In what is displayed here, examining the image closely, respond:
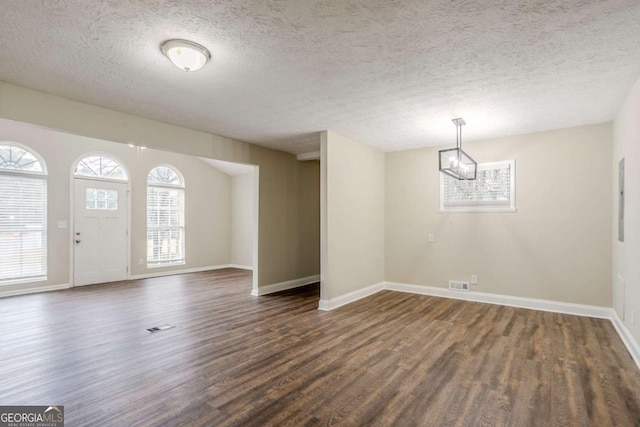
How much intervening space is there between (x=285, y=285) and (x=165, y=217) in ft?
12.9

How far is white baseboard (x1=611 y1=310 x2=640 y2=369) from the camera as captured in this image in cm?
298

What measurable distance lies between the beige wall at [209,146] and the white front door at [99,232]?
340cm

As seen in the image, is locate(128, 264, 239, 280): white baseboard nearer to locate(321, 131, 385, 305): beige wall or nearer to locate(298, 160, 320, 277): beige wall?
locate(298, 160, 320, 277): beige wall

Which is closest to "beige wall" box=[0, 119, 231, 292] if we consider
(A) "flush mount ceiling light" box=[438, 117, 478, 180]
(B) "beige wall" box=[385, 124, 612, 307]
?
(B) "beige wall" box=[385, 124, 612, 307]

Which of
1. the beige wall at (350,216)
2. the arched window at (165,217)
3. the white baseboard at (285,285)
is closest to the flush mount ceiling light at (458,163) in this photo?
the beige wall at (350,216)

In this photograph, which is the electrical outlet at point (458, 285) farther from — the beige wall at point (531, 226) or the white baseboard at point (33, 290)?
the white baseboard at point (33, 290)

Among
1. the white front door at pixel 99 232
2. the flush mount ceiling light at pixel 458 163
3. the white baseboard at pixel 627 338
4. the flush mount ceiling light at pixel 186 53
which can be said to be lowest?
the white baseboard at pixel 627 338

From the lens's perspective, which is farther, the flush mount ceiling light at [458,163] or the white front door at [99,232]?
the white front door at [99,232]

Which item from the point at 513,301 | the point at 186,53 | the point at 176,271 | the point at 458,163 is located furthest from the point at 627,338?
the point at 176,271

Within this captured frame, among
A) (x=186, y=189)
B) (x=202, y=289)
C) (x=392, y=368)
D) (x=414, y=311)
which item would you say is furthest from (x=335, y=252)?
(x=186, y=189)

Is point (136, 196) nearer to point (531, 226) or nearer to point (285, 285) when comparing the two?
point (285, 285)

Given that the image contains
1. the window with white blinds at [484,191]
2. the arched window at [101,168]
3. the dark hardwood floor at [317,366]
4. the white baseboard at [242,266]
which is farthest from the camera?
the white baseboard at [242,266]

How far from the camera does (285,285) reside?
622cm

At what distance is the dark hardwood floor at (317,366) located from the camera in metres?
2.20
